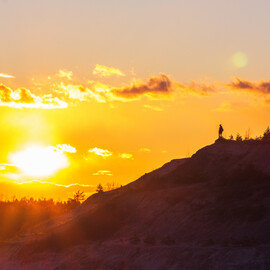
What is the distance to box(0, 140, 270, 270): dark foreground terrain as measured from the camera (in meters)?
34.2

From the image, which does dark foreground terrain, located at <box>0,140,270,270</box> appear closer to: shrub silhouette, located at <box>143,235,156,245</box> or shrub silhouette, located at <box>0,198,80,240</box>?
shrub silhouette, located at <box>143,235,156,245</box>

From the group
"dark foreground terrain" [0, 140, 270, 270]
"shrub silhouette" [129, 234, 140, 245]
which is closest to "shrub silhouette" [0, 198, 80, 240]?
"dark foreground terrain" [0, 140, 270, 270]

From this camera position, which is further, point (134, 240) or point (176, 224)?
point (176, 224)

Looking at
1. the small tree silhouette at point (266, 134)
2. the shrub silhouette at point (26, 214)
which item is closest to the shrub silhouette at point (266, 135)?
the small tree silhouette at point (266, 134)

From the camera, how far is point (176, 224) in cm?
4103

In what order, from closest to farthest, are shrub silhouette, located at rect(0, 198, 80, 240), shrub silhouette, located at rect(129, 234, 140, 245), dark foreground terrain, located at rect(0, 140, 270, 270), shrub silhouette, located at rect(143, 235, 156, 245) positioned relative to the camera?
1. dark foreground terrain, located at rect(0, 140, 270, 270)
2. shrub silhouette, located at rect(143, 235, 156, 245)
3. shrub silhouette, located at rect(129, 234, 140, 245)
4. shrub silhouette, located at rect(0, 198, 80, 240)

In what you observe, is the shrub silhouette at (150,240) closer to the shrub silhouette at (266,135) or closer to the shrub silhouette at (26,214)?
the shrub silhouette at (266,135)

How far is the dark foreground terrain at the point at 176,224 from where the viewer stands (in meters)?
34.2

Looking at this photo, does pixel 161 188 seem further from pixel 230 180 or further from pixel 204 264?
pixel 204 264

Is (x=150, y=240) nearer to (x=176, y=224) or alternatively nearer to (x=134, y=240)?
(x=134, y=240)

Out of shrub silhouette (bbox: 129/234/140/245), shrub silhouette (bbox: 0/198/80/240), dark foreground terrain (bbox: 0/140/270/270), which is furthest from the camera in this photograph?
shrub silhouette (bbox: 0/198/80/240)

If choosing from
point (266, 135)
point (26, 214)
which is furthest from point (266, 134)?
point (26, 214)

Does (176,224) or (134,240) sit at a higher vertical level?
(176,224)

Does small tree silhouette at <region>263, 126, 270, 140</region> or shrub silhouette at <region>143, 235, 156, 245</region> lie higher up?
small tree silhouette at <region>263, 126, 270, 140</region>
